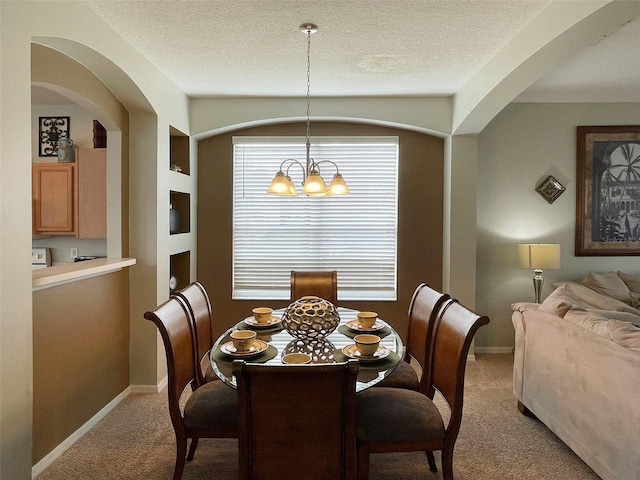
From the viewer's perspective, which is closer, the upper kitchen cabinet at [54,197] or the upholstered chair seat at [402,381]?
the upholstered chair seat at [402,381]

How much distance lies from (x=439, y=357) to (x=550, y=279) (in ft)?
9.71

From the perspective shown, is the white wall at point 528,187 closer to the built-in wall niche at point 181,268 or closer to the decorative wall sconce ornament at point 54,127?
the built-in wall niche at point 181,268

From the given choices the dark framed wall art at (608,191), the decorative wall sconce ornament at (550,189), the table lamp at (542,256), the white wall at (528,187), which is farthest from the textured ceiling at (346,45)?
the table lamp at (542,256)

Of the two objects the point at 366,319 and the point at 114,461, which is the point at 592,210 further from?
the point at 114,461

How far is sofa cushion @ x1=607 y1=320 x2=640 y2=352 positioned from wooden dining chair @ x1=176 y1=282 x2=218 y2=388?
2.18 metres

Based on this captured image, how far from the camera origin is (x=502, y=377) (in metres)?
3.96

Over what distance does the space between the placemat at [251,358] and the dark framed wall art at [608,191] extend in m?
3.83

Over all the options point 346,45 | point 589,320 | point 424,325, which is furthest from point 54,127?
point 589,320

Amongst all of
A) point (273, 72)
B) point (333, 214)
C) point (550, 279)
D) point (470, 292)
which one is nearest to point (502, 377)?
point (470, 292)

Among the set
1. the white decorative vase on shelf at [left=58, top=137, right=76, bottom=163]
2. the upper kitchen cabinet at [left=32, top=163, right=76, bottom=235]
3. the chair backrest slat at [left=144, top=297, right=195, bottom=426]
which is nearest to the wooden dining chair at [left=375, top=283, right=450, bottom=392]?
the chair backrest slat at [left=144, top=297, right=195, bottom=426]

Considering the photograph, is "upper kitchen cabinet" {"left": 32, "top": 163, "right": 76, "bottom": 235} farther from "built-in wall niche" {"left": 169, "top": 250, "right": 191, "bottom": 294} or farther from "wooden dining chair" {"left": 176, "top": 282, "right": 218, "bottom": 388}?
"wooden dining chair" {"left": 176, "top": 282, "right": 218, "bottom": 388}

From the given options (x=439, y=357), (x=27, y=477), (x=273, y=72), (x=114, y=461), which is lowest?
(x=114, y=461)

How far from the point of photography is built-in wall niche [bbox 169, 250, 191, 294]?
4.49 metres

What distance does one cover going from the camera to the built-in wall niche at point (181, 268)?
449cm
